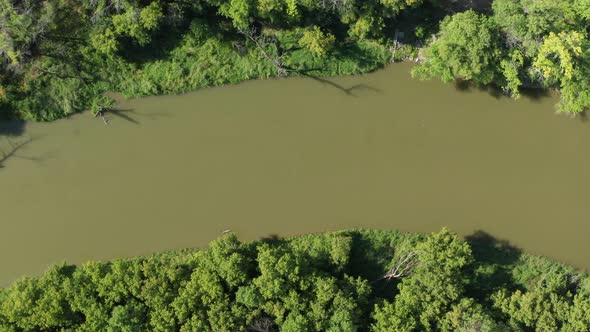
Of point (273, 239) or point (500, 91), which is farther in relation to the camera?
point (500, 91)

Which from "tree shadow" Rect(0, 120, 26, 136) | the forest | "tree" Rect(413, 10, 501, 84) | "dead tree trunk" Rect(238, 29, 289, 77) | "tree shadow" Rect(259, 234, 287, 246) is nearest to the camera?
"tree" Rect(413, 10, 501, 84)

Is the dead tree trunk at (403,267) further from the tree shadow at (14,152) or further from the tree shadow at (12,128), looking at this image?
the tree shadow at (12,128)

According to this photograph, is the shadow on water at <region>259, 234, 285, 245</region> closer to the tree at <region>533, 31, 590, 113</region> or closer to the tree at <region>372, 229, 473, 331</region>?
the tree at <region>372, 229, 473, 331</region>

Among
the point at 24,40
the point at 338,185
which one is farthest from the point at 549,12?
the point at 24,40

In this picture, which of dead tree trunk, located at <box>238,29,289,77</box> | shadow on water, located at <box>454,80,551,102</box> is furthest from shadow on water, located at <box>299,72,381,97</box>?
shadow on water, located at <box>454,80,551,102</box>

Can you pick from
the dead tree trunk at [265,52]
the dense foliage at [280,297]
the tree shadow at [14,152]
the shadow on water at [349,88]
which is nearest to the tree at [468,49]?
the shadow on water at [349,88]

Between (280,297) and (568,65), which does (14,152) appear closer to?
(280,297)

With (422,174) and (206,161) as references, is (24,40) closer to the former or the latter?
(206,161)

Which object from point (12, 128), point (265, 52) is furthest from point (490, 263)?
point (12, 128)
